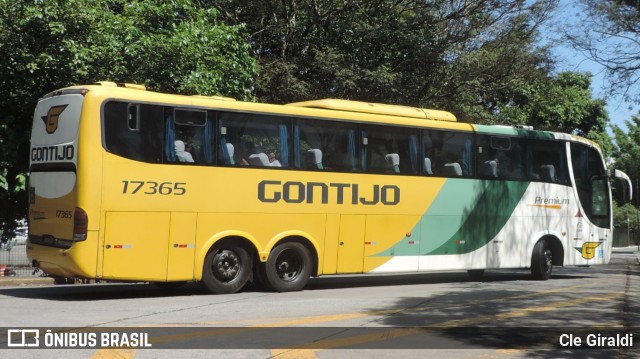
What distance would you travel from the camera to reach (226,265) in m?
13.3

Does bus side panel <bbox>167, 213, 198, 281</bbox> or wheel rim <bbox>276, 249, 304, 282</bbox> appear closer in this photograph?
bus side panel <bbox>167, 213, 198, 281</bbox>

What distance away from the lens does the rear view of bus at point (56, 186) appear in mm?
11750

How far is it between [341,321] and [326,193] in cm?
Answer: 476

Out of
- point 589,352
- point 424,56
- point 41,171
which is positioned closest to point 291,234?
point 41,171

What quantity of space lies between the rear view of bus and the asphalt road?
2.49 ft

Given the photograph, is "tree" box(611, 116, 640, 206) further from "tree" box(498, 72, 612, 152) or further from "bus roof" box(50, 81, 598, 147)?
"bus roof" box(50, 81, 598, 147)

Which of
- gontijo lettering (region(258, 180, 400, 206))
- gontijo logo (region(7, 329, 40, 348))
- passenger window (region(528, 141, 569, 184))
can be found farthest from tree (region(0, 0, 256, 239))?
gontijo logo (region(7, 329, 40, 348))

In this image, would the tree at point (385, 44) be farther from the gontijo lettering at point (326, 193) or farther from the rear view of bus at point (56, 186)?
the rear view of bus at point (56, 186)

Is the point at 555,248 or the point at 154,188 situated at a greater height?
the point at 154,188

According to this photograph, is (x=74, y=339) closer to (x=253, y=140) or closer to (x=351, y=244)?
(x=253, y=140)

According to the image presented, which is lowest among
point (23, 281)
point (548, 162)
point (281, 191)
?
point (23, 281)

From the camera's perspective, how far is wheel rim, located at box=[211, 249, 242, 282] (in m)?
13.1

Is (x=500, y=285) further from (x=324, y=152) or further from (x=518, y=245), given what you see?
(x=324, y=152)

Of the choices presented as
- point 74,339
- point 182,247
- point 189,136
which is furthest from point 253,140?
point 74,339
